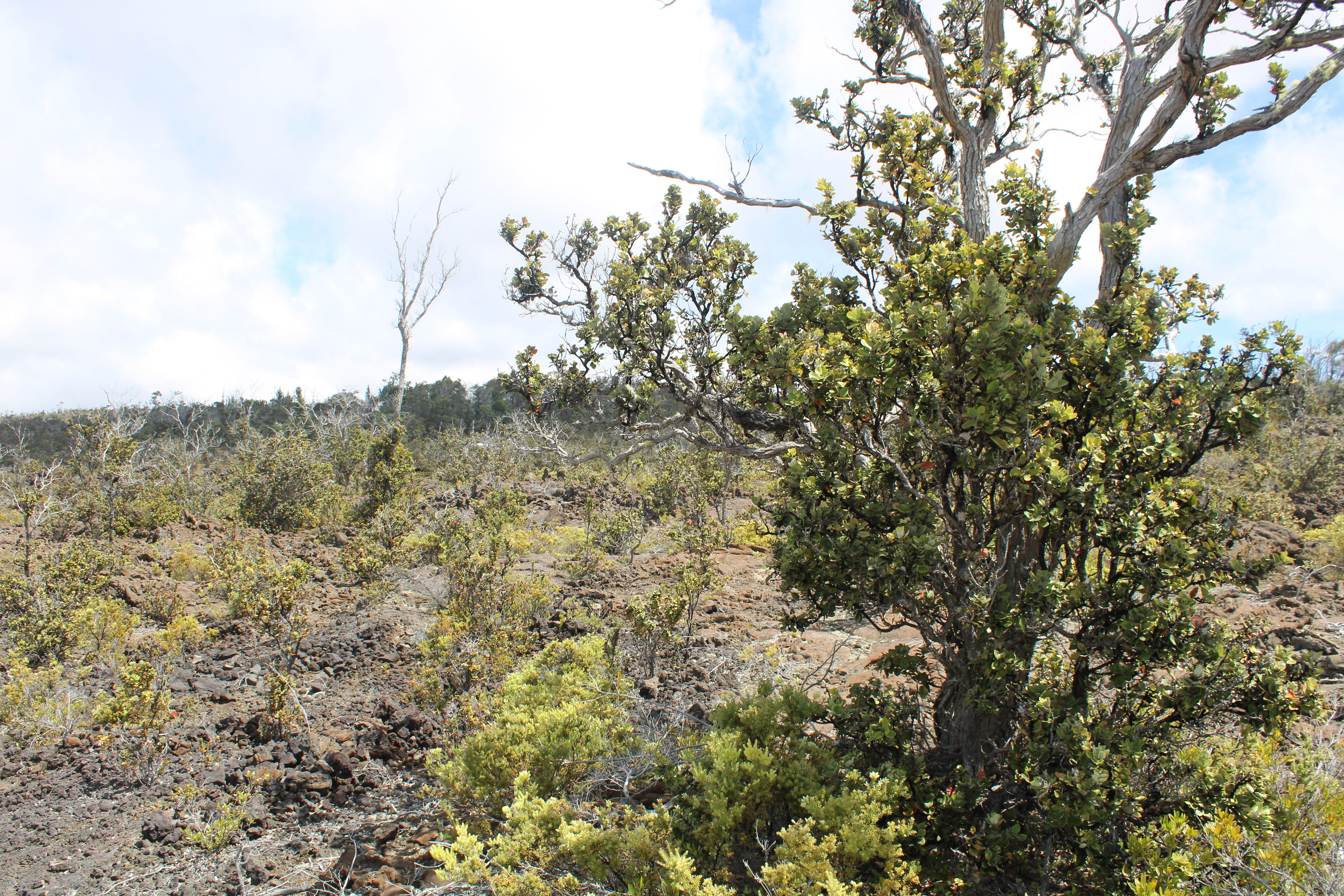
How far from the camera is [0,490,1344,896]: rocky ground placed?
4.13 meters

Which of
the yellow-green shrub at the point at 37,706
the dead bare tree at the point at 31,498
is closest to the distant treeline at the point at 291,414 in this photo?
the dead bare tree at the point at 31,498

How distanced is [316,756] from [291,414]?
14.8 metres

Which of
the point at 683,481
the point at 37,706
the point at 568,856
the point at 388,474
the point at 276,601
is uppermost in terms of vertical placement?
the point at 683,481

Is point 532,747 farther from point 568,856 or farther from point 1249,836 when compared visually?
point 1249,836

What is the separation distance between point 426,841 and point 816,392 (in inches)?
144

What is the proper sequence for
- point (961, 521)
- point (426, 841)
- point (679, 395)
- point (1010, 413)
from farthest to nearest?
point (679, 395) < point (426, 841) < point (961, 521) < point (1010, 413)

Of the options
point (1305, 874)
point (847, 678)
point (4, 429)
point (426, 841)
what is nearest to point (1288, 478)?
point (847, 678)

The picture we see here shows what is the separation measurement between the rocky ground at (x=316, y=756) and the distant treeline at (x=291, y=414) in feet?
38.8

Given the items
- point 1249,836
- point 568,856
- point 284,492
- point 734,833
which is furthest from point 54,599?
point 1249,836

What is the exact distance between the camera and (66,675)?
677 centimetres

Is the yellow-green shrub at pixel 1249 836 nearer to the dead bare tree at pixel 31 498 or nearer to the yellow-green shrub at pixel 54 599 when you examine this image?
the yellow-green shrub at pixel 54 599

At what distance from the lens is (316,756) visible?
538cm

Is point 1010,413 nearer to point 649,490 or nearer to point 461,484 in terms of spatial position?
point 649,490

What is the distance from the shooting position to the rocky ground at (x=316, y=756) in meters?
4.13
